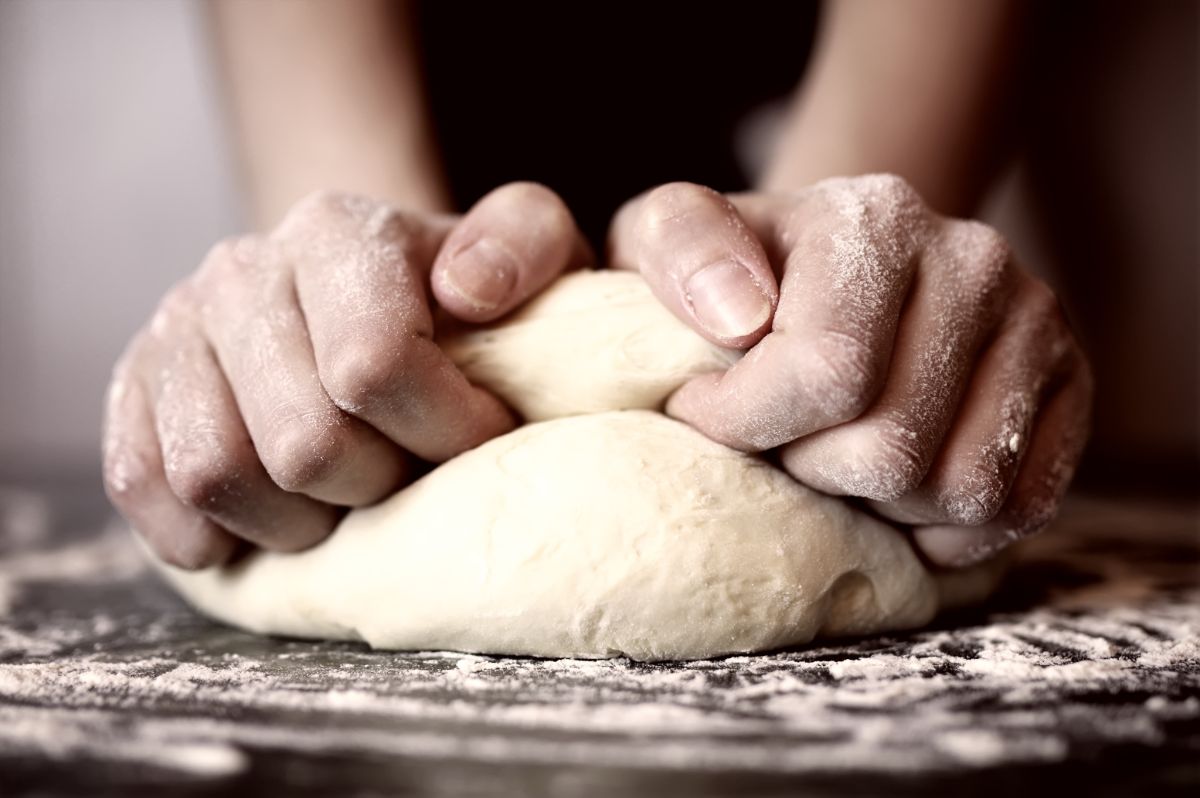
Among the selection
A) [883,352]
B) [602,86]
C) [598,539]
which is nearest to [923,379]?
[883,352]

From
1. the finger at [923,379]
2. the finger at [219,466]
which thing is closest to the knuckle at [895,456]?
Answer: the finger at [923,379]

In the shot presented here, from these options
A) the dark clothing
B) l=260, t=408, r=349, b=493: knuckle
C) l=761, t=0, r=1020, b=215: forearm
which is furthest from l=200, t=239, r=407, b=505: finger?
the dark clothing

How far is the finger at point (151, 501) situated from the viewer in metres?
1.03

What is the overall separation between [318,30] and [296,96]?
0.33ft

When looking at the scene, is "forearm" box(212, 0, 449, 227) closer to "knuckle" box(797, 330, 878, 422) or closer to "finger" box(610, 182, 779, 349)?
"finger" box(610, 182, 779, 349)

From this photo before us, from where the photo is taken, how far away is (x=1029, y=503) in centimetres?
96

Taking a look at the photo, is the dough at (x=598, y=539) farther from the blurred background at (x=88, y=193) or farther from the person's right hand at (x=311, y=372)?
the blurred background at (x=88, y=193)

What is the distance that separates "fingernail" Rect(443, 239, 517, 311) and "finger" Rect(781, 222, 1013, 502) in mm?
296

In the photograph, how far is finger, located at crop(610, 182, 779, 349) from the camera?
83cm

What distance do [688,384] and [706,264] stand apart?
0.13 metres

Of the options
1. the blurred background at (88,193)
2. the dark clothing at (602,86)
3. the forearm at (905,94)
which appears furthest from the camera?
the blurred background at (88,193)

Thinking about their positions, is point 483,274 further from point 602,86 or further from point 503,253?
point 602,86

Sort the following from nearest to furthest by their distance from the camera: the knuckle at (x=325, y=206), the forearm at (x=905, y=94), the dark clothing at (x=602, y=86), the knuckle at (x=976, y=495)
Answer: the knuckle at (x=976, y=495), the knuckle at (x=325, y=206), the forearm at (x=905, y=94), the dark clothing at (x=602, y=86)

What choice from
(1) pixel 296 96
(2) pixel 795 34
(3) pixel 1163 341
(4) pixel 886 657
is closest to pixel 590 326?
(4) pixel 886 657
